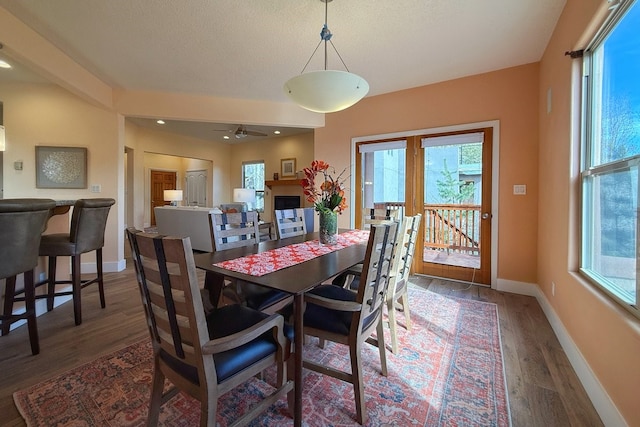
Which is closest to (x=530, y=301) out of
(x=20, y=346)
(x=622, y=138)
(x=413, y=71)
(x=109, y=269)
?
(x=622, y=138)

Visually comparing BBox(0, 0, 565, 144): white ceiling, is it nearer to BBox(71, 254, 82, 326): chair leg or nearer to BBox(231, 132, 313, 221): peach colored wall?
BBox(71, 254, 82, 326): chair leg

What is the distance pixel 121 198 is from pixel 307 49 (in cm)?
347

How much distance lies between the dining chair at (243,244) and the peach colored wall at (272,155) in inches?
184

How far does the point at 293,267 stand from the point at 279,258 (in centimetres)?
21

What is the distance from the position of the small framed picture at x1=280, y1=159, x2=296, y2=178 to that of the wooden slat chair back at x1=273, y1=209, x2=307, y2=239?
4295 mm

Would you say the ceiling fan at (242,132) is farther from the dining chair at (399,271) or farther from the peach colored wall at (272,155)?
the dining chair at (399,271)

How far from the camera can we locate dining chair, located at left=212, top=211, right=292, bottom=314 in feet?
5.79

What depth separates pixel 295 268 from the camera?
4.99 ft

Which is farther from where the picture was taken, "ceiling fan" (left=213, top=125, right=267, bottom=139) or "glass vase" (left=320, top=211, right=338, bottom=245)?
"ceiling fan" (left=213, top=125, right=267, bottom=139)

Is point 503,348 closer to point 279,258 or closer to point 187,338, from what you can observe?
point 279,258

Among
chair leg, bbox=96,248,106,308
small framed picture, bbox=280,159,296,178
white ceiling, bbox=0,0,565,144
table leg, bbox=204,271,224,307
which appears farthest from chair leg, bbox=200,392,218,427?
small framed picture, bbox=280,159,296,178

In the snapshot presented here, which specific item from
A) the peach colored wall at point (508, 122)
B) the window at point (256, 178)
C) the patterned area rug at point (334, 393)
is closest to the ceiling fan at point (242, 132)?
the window at point (256, 178)

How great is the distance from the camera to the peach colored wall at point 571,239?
125 centimetres

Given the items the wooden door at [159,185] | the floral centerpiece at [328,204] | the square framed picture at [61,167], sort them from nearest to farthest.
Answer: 1. the floral centerpiece at [328,204]
2. the square framed picture at [61,167]
3. the wooden door at [159,185]
